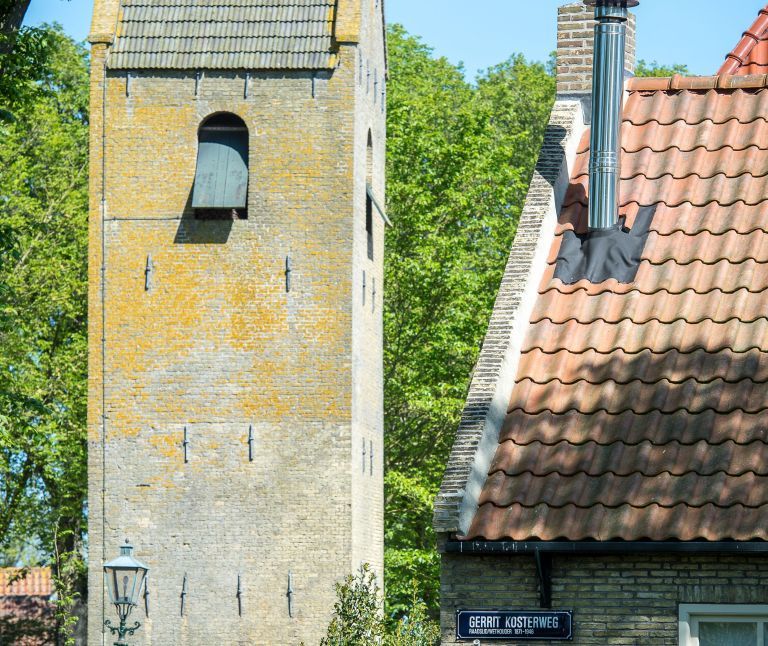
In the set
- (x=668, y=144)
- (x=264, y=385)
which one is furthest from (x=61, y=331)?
(x=668, y=144)

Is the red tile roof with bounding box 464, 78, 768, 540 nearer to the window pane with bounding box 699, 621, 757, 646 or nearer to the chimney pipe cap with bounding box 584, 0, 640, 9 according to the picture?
the window pane with bounding box 699, 621, 757, 646

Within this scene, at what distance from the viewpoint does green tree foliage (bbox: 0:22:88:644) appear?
34219 mm

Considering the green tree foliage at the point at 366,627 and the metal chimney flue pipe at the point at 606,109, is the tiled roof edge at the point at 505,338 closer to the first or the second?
the metal chimney flue pipe at the point at 606,109

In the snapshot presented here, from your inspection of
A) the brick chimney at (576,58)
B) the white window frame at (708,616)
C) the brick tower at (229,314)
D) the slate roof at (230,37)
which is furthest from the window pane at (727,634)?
the slate roof at (230,37)

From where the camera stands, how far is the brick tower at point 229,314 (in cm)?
2817

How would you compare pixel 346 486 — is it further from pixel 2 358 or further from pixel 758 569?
pixel 758 569

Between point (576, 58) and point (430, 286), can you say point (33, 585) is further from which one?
point (576, 58)

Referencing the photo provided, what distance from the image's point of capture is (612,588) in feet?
35.5

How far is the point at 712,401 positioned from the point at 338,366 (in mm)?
18008

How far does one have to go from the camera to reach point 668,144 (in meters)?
12.6

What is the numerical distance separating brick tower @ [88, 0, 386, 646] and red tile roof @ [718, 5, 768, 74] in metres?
15.4

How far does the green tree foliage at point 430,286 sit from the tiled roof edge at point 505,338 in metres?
21.2

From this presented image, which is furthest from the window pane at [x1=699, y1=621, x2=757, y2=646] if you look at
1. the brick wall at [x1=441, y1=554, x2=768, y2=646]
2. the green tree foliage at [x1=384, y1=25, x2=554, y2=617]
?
the green tree foliage at [x1=384, y1=25, x2=554, y2=617]

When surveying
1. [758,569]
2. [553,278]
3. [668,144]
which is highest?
[668,144]
